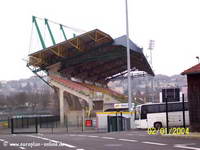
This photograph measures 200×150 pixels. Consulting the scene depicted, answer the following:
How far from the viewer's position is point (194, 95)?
2072 cm

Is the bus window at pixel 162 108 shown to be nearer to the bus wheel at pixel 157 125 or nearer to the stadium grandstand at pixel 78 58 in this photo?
the bus wheel at pixel 157 125

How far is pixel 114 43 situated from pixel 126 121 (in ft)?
86.4

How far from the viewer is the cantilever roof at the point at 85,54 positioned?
6256 cm

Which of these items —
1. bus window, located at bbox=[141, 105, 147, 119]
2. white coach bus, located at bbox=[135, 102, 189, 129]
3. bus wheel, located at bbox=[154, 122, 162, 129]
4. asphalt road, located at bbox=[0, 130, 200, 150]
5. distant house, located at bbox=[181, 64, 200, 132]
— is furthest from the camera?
bus window, located at bbox=[141, 105, 147, 119]

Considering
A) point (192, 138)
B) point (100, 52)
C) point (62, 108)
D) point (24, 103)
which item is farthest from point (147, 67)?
point (192, 138)

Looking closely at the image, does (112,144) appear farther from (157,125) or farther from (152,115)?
(152,115)

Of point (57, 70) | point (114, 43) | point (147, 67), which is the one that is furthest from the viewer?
point (147, 67)

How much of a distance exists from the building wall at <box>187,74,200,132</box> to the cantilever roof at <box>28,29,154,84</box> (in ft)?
126

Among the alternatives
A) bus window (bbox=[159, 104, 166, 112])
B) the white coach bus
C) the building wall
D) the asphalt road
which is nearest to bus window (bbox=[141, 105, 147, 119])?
the white coach bus

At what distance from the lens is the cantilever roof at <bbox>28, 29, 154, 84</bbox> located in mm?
A: 62562

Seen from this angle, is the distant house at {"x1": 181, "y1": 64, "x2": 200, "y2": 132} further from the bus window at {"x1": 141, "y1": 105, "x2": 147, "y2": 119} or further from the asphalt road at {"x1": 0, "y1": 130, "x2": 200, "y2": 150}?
the bus window at {"x1": 141, "y1": 105, "x2": 147, "y2": 119}

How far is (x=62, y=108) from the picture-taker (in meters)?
67.2

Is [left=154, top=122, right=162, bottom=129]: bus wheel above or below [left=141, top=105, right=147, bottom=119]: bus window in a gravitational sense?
below

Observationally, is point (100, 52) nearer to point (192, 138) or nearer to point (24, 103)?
point (192, 138)
